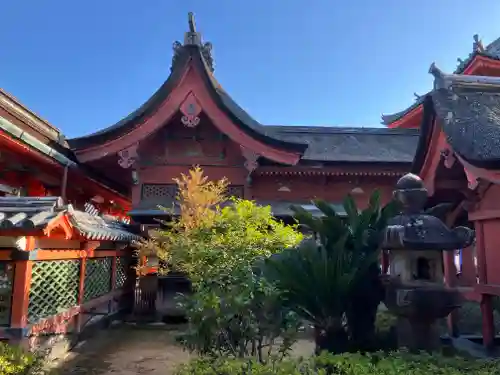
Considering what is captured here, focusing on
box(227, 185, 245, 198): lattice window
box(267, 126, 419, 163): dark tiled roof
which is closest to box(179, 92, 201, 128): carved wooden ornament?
box(227, 185, 245, 198): lattice window

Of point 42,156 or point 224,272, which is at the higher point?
point 42,156

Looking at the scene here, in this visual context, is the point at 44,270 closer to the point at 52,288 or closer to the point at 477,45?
the point at 52,288

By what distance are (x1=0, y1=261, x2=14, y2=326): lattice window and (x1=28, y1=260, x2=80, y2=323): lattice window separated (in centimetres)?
28

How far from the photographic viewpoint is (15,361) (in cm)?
515

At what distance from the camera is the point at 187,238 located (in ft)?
23.8

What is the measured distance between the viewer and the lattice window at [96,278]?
26.3 ft

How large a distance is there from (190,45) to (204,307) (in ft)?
26.2

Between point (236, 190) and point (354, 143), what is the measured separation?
418 cm

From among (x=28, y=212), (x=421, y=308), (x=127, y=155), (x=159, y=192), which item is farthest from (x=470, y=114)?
(x=127, y=155)

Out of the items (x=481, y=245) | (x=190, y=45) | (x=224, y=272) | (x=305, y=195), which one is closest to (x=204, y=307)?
(x=224, y=272)

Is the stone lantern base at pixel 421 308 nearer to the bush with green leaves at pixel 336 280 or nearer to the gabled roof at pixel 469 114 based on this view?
the bush with green leaves at pixel 336 280

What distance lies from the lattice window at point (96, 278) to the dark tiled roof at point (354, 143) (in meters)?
5.54

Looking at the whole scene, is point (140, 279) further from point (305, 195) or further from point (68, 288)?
point (305, 195)

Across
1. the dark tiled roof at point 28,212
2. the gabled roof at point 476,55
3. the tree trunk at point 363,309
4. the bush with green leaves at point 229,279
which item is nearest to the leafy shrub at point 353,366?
the bush with green leaves at point 229,279
